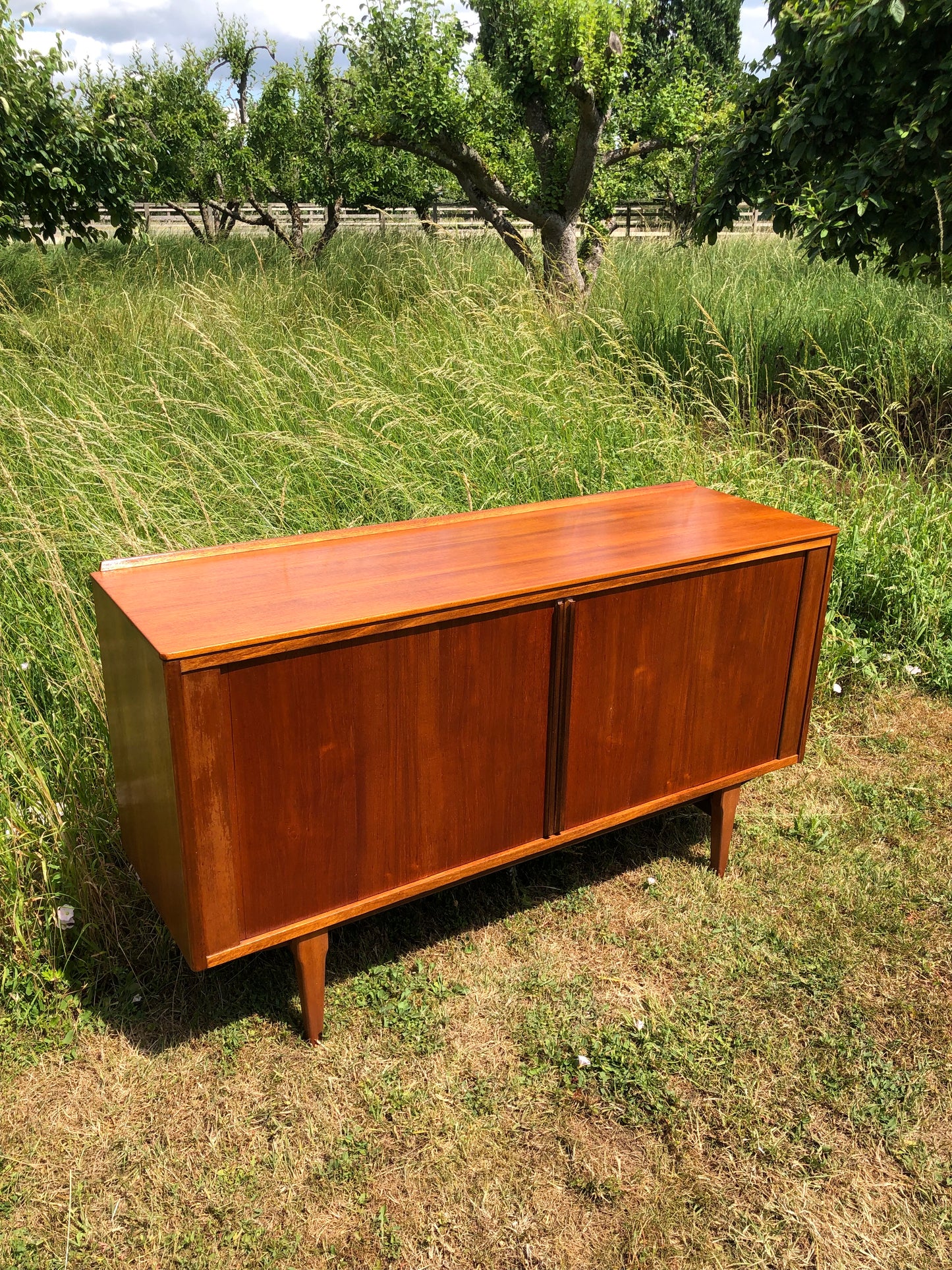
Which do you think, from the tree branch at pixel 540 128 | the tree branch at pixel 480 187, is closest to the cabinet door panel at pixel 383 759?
the tree branch at pixel 480 187

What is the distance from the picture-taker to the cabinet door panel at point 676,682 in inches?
83.3

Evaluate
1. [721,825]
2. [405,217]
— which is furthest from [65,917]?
[405,217]

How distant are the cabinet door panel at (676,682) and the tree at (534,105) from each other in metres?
4.39

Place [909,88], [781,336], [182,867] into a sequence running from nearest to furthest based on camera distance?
[182,867] → [909,88] → [781,336]

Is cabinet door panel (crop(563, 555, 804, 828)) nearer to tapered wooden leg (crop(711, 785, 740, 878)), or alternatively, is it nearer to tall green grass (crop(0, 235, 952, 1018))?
tapered wooden leg (crop(711, 785, 740, 878))

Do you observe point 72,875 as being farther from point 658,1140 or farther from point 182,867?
point 658,1140

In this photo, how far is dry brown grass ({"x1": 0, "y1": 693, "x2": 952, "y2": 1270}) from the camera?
5.52 ft

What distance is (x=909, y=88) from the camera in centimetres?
490

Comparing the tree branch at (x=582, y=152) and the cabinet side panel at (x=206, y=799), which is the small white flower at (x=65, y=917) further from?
the tree branch at (x=582, y=152)

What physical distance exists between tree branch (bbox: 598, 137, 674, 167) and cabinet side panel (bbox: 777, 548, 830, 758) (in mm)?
6552

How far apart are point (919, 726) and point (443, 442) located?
1978 millimetres

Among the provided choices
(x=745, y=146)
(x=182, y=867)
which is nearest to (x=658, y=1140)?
(x=182, y=867)

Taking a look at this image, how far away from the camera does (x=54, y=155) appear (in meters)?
6.41

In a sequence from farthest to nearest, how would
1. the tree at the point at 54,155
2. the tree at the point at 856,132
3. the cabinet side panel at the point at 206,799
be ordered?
the tree at the point at 54,155
the tree at the point at 856,132
the cabinet side panel at the point at 206,799
